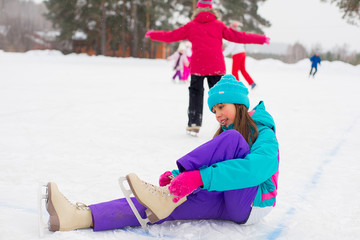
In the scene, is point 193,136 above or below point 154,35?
below

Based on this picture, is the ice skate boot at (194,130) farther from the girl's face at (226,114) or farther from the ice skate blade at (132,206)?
the ice skate blade at (132,206)

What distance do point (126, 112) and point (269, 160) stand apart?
4211 mm

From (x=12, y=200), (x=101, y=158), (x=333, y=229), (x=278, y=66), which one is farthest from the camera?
(x=278, y=66)

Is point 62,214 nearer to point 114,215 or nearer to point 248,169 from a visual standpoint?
point 114,215

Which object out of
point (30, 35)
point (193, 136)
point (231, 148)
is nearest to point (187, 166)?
point (231, 148)

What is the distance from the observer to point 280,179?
2.85 metres

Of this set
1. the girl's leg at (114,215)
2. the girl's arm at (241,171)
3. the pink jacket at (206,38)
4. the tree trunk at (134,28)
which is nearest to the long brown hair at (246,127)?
the girl's arm at (241,171)

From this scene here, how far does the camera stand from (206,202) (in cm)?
183

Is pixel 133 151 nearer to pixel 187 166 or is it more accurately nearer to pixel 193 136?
pixel 193 136

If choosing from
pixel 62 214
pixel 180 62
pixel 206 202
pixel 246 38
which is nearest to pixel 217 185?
pixel 206 202

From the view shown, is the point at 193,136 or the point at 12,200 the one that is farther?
the point at 193,136

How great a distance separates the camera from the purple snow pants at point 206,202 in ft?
5.40

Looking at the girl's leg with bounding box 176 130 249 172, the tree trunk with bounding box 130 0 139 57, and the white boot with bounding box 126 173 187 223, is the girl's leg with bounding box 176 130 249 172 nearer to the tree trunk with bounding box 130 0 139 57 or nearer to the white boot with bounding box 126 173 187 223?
the white boot with bounding box 126 173 187 223

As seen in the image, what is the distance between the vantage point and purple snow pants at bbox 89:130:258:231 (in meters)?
1.65
